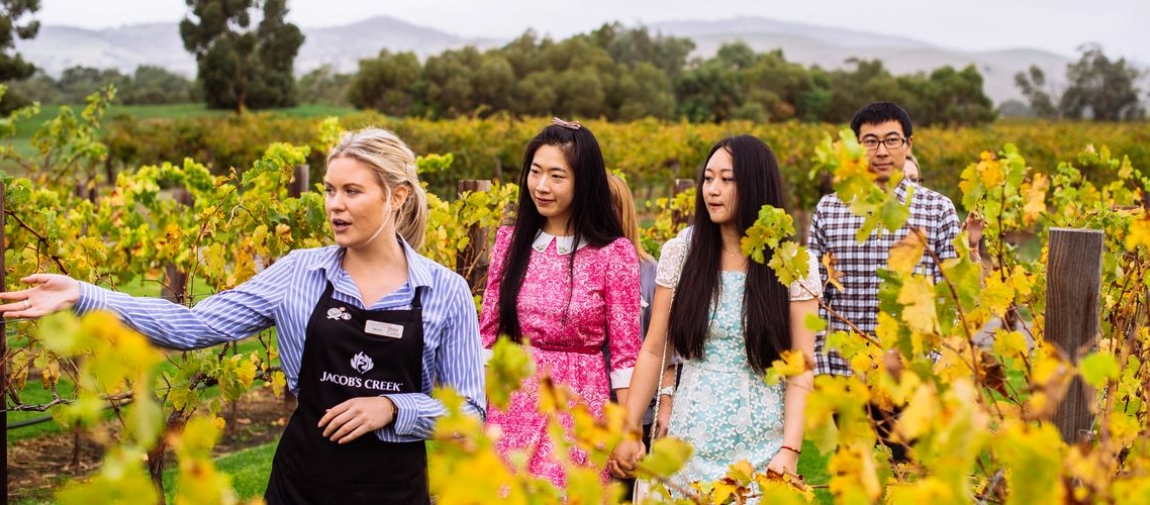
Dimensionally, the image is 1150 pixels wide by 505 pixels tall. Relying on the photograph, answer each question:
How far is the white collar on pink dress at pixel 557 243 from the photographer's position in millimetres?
3611

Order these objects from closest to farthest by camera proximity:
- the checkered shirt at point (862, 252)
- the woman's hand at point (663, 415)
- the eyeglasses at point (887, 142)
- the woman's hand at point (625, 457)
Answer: the woman's hand at point (625, 457), the woman's hand at point (663, 415), the checkered shirt at point (862, 252), the eyeglasses at point (887, 142)

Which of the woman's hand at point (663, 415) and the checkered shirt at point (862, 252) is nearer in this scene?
the woman's hand at point (663, 415)

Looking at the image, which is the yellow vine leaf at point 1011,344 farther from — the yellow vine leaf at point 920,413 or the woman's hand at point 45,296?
the woman's hand at point 45,296

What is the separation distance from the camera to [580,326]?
3520mm

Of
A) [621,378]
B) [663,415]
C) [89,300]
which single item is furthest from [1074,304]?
[89,300]

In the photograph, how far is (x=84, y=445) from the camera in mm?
6371

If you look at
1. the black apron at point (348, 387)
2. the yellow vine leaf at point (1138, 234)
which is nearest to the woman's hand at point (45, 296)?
the black apron at point (348, 387)

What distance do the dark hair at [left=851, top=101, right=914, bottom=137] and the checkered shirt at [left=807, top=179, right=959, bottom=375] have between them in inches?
12.2

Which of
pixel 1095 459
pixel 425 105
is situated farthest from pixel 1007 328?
pixel 425 105

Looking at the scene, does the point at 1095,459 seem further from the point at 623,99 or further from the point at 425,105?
the point at 623,99

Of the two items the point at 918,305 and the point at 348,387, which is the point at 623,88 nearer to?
the point at 348,387

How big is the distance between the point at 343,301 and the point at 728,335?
125 centimetres

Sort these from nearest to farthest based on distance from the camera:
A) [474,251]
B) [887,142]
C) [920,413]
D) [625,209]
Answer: [920,413] < [625,209] < [887,142] < [474,251]

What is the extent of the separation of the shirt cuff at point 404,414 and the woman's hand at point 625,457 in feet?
2.52
